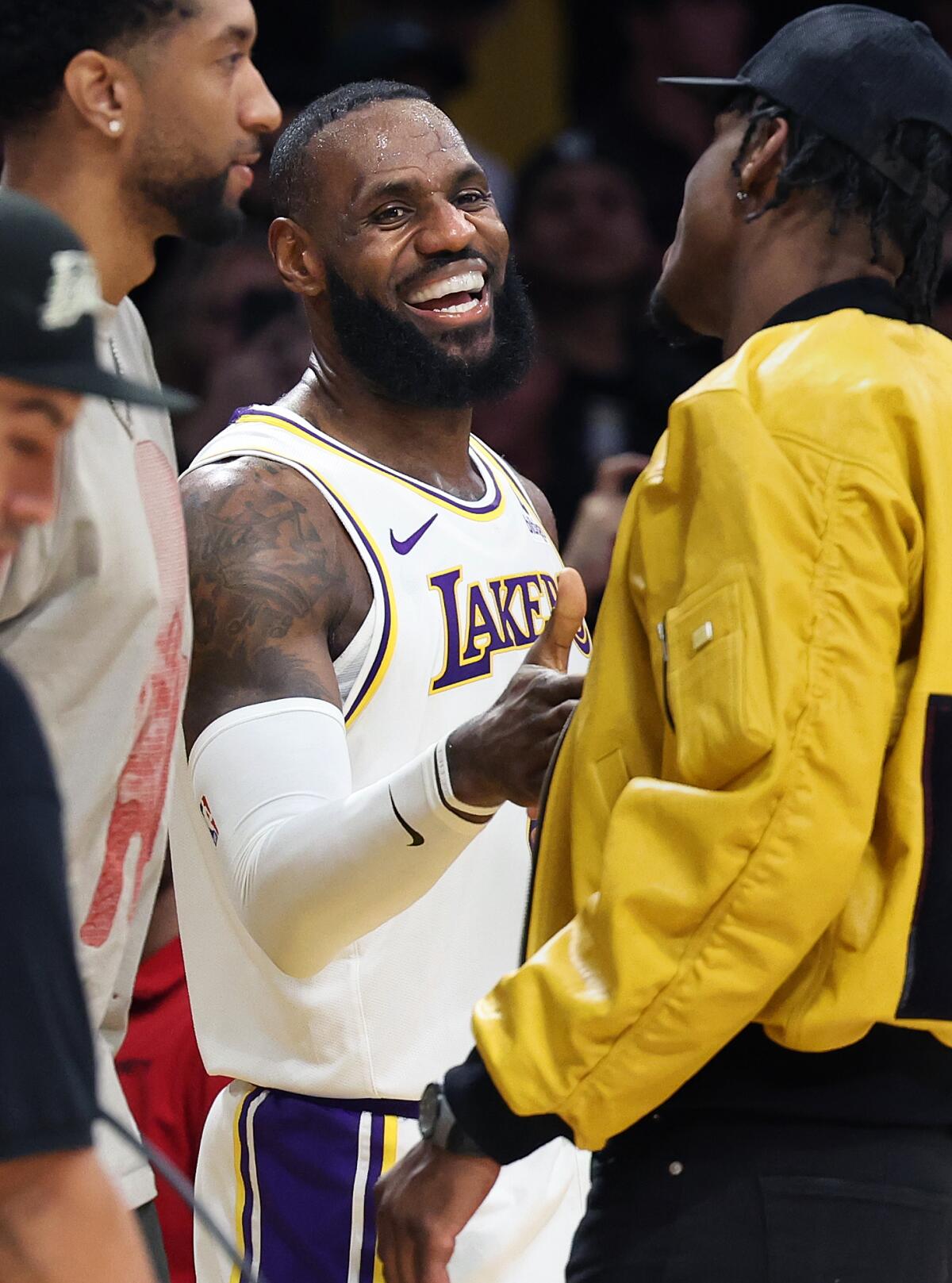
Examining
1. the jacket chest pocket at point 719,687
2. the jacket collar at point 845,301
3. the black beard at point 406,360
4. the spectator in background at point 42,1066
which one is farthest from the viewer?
the black beard at point 406,360

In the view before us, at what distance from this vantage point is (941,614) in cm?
190

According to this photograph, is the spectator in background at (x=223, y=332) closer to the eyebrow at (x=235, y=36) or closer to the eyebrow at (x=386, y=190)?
the eyebrow at (x=386, y=190)

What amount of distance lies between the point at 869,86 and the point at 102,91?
2.92ft

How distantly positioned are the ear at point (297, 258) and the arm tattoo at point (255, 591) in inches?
17.2

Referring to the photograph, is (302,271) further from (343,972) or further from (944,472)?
(944,472)

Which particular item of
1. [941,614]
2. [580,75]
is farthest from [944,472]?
[580,75]

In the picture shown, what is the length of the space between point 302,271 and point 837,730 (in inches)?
60.4

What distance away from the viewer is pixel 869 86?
2.12m

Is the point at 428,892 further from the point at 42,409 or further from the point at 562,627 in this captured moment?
the point at 42,409

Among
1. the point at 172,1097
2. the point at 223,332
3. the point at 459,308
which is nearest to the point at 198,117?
the point at 459,308

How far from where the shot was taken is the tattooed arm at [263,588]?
8.47ft

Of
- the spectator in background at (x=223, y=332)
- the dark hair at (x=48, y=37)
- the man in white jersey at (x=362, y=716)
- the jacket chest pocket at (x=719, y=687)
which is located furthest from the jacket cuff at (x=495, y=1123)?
the spectator in background at (x=223, y=332)

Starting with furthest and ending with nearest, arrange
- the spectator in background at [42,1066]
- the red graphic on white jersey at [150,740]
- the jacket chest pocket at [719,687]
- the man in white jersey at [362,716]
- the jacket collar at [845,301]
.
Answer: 1. the man in white jersey at [362,716]
2. the red graphic on white jersey at [150,740]
3. the jacket collar at [845,301]
4. the jacket chest pocket at [719,687]
5. the spectator in background at [42,1066]

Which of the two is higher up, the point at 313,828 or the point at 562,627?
the point at 562,627
